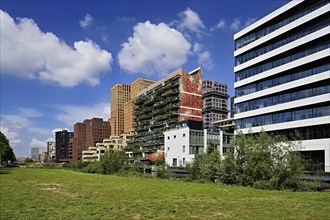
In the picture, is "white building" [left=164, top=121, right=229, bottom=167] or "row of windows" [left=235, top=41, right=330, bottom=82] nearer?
"row of windows" [left=235, top=41, right=330, bottom=82]

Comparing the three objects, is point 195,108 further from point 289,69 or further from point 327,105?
point 327,105

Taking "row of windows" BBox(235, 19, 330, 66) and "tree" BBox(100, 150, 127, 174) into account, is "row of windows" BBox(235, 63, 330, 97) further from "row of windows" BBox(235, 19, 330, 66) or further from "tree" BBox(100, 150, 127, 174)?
"tree" BBox(100, 150, 127, 174)

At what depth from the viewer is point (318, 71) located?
4925 cm

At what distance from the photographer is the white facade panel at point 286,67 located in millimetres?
48047

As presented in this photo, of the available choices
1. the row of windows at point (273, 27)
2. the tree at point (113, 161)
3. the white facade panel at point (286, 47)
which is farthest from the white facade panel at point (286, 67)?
the tree at point (113, 161)

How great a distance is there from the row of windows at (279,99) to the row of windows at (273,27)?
45.3ft

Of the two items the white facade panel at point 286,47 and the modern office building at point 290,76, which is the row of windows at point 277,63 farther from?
the white facade panel at point 286,47

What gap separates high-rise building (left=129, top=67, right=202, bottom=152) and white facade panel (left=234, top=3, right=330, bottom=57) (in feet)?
138

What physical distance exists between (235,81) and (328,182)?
37331 millimetres

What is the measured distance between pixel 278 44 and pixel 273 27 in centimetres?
412

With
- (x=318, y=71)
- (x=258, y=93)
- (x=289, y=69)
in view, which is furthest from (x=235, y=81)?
(x=318, y=71)

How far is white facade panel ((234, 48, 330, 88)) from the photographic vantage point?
48.0 meters

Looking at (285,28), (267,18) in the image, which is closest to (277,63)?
(285,28)

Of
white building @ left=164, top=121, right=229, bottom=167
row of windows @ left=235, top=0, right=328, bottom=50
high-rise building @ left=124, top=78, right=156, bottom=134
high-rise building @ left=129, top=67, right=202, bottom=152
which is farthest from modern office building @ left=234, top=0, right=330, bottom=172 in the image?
high-rise building @ left=124, top=78, right=156, bottom=134
